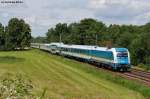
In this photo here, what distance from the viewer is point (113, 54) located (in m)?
56.0

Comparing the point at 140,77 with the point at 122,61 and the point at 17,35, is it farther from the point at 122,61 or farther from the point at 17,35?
the point at 17,35

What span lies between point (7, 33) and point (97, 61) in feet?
315

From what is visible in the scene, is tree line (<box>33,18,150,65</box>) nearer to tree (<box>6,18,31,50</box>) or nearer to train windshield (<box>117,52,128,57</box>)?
train windshield (<box>117,52,128,57</box>)

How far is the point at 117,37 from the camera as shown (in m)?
114

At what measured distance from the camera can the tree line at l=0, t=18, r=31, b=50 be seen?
154 meters

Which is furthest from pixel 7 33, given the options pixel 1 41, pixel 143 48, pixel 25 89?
pixel 25 89

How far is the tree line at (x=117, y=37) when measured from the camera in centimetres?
7362

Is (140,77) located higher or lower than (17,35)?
lower

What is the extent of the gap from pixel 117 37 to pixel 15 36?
52.0 meters

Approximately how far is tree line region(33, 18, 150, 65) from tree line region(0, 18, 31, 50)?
50.6 ft

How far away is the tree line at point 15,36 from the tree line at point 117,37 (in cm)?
1542

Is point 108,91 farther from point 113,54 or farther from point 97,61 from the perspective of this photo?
point 97,61

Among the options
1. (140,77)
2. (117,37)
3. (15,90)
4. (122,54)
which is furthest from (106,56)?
(117,37)

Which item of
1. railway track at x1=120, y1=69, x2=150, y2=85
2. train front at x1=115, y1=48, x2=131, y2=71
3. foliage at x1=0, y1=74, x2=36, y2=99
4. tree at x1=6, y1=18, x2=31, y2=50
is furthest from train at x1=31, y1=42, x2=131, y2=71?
tree at x1=6, y1=18, x2=31, y2=50
